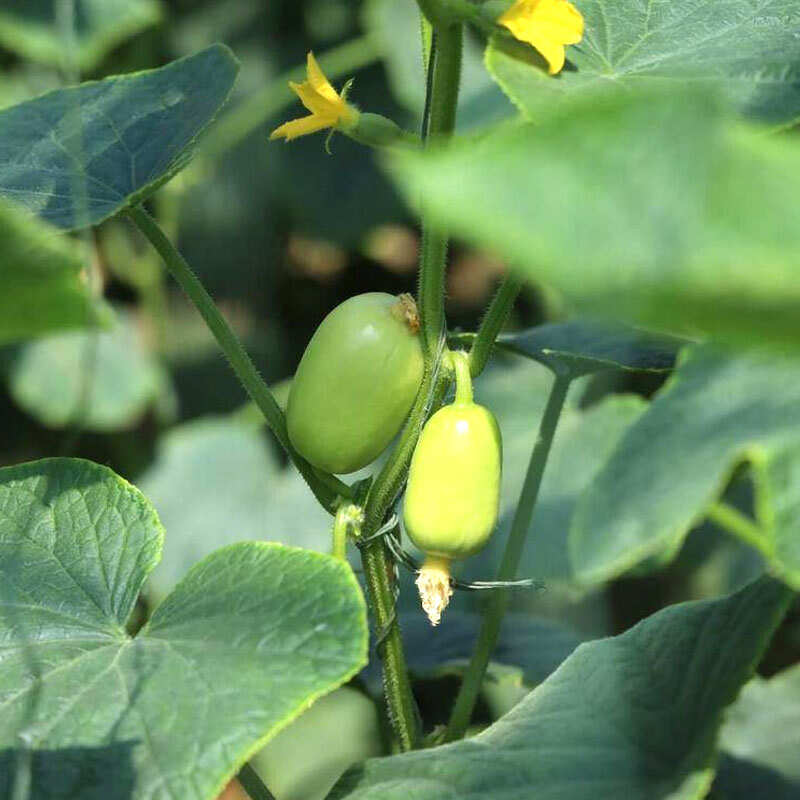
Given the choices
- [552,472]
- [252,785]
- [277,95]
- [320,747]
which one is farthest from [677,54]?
[277,95]

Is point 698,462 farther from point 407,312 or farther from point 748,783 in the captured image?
point 748,783

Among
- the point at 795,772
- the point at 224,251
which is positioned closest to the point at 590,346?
the point at 795,772

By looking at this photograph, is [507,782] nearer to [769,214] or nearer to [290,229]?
[769,214]

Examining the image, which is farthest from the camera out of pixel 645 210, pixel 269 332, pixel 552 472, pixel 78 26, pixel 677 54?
pixel 269 332

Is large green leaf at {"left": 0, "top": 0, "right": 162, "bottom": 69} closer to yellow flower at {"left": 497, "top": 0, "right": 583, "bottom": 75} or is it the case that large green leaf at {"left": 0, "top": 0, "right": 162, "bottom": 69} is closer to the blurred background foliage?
the blurred background foliage

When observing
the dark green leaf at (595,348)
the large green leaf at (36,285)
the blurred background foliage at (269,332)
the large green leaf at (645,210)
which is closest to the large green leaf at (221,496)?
the blurred background foliage at (269,332)

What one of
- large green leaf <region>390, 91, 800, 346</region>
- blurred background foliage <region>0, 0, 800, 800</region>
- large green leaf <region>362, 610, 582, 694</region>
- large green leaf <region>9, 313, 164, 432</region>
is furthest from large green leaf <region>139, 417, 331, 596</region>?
large green leaf <region>390, 91, 800, 346</region>
